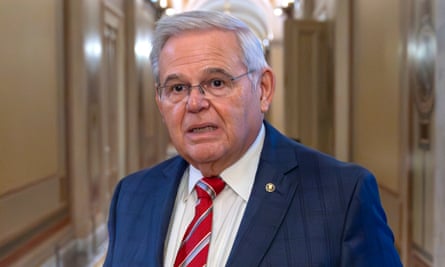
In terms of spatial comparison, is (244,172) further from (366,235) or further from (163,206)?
(366,235)

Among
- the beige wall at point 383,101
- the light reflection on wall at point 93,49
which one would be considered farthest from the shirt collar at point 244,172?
the light reflection on wall at point 93,49

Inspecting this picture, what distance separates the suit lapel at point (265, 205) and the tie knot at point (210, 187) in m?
0.10

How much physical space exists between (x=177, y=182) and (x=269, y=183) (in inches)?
12.4

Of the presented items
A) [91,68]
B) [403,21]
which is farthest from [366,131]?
[91,68]

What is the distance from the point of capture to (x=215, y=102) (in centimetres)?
139

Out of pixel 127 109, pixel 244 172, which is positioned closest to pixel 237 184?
pixel 244 172

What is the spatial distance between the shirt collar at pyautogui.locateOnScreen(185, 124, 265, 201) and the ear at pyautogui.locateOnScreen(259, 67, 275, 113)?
0.07 m

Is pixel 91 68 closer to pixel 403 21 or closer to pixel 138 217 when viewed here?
pixel 403 21

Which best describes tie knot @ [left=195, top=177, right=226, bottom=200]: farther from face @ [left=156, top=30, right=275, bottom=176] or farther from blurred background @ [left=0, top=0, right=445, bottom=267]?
blurred background @ [left=0, top=0, right=445, bottom=267]

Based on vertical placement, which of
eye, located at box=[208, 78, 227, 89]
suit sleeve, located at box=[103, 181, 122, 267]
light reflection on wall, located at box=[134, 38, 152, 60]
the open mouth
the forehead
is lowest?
suit sleeve, located at box=[103, 181, 122, 267]

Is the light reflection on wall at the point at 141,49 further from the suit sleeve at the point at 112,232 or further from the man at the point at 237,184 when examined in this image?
the man at the point at 237,184

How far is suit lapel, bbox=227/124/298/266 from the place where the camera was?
1325 mm

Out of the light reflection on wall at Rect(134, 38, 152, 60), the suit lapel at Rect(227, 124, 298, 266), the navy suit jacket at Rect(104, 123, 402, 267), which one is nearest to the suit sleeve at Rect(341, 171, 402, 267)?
the navy suit jacket at Rect(104, 123, 402, 267)

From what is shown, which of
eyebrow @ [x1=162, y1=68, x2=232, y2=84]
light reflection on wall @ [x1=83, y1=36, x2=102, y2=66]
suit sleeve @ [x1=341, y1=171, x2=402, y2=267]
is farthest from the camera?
light reflection on wall @ [x1=83, y1=36, x2=102, y2=66]
